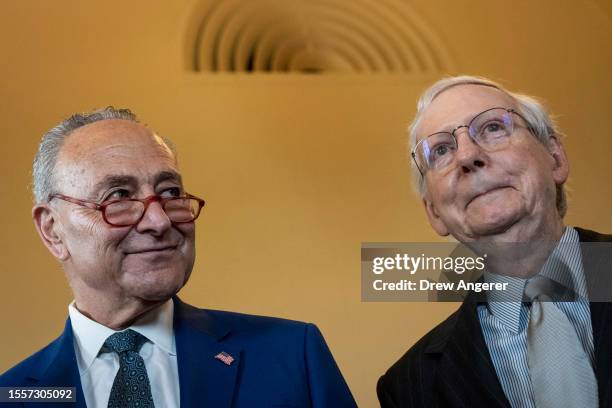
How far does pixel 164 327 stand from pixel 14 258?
1.35m

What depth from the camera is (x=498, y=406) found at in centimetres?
167

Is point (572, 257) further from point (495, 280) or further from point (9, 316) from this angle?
point (9, 316)

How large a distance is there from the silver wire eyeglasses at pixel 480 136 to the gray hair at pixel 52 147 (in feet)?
2.21

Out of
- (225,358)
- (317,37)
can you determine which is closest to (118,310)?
(225,358)

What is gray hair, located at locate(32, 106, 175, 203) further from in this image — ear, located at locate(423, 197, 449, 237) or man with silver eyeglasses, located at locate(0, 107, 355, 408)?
ear, located at locate(423, 197, 449, 237)

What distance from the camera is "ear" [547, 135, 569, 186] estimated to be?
186 centimetres

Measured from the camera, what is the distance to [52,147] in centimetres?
188

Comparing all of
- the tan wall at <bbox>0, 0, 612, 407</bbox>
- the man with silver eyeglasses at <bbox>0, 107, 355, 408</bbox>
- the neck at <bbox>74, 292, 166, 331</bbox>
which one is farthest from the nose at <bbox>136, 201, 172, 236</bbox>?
the tan wall at <bbox>0, 0, 612, 407</bbox>

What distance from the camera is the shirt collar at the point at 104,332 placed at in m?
1.80

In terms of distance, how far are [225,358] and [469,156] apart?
66 centimetres

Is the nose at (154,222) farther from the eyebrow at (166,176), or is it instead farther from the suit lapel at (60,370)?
the suit lapel at (60,370)

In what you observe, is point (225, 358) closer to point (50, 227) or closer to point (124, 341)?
point (124, 341)

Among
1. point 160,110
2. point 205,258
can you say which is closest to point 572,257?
point 205,258

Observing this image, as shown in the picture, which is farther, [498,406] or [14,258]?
[14,258]
